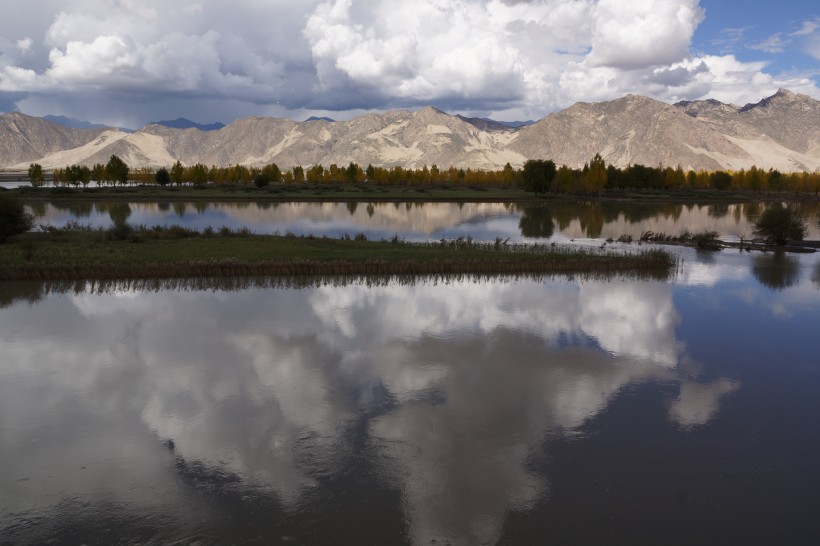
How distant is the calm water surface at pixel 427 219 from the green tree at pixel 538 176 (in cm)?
2916

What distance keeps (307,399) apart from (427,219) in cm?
5966

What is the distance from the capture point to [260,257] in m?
36.7

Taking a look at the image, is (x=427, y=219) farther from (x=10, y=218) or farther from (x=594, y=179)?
(x=594, y=179)

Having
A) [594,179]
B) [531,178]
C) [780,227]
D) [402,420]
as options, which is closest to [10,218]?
[402,420]

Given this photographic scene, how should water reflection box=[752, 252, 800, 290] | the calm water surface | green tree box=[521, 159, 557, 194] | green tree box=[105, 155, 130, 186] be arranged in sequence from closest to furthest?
water reflection box=[752, 252, 800, 290]
the calm water surface
green tree box=[521, 159, 557, 194]
green tree box=[105, 155, 130, 186]

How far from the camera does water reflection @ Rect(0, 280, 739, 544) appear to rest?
1155 centimetres

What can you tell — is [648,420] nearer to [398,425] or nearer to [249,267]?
[398,425]

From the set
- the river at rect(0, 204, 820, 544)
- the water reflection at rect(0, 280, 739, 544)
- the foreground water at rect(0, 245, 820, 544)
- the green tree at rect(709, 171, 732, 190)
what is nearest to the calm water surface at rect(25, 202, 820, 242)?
the water reflection at rect(0, 280, 739, 544)

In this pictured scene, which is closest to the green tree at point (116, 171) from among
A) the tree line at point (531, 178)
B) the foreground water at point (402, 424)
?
the tree line at point (531, 178)

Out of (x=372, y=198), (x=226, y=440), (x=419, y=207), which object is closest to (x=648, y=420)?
(x=226, y=440)

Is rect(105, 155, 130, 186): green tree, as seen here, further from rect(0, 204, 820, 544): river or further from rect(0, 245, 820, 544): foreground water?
rect(0, 245, 820, 544): foreground water

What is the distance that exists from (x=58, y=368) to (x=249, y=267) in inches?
604

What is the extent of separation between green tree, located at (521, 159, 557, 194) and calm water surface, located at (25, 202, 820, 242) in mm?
29156

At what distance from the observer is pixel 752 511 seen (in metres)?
11.4
